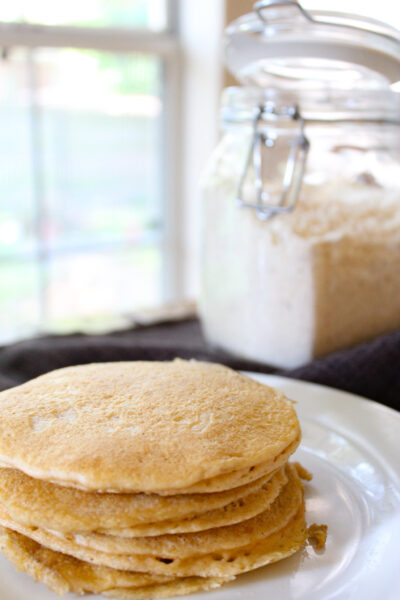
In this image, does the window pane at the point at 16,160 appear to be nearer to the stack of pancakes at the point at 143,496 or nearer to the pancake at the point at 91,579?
the stack of pancakes at the point at 143,496

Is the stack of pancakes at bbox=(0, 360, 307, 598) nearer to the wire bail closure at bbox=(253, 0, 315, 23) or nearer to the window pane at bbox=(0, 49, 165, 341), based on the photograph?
the wire bail closure at bbox=(253, 0, 315, 23)

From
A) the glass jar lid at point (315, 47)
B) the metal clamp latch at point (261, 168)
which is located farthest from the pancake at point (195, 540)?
the glass jar lid at point (315, 47)

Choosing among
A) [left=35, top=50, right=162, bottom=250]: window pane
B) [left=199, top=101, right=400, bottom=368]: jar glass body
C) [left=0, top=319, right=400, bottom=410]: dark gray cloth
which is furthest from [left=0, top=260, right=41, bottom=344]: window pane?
[left=199, top=101, right=400, bottom=368]: jar glass body

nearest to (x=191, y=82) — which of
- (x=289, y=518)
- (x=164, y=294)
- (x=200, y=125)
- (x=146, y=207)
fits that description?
(x=200, y=125)

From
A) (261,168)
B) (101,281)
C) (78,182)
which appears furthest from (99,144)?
(261,168)

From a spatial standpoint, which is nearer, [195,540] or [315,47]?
[195,540]

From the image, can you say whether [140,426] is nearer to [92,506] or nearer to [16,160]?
[92,506]
